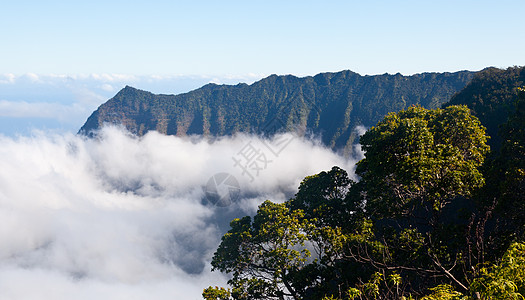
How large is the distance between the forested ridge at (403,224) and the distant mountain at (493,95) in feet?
104

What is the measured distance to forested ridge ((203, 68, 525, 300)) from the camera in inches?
520

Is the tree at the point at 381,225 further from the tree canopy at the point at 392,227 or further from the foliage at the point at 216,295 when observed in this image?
the foliage at the point at 216,295

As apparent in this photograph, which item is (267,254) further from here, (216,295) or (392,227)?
(392,227)

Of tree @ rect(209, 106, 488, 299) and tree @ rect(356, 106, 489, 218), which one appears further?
tree @ rect(209, 106, 488, 299)

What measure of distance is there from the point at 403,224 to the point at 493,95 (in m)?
50.7

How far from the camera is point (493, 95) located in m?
55.3

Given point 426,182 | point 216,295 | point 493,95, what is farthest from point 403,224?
point 493,95

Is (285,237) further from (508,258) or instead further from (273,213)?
(508,258)

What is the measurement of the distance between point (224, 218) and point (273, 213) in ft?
591

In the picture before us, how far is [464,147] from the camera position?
1916cm

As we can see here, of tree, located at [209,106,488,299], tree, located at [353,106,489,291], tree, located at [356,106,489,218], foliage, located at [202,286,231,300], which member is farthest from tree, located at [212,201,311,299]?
tree, located at [356,106,489,218]

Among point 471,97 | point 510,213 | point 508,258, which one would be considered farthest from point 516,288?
point 471,97

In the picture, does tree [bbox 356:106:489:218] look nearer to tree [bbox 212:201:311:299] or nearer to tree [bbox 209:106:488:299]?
tree [bbox 209:106:488:299]

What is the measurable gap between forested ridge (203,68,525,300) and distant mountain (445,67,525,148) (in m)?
31.8
